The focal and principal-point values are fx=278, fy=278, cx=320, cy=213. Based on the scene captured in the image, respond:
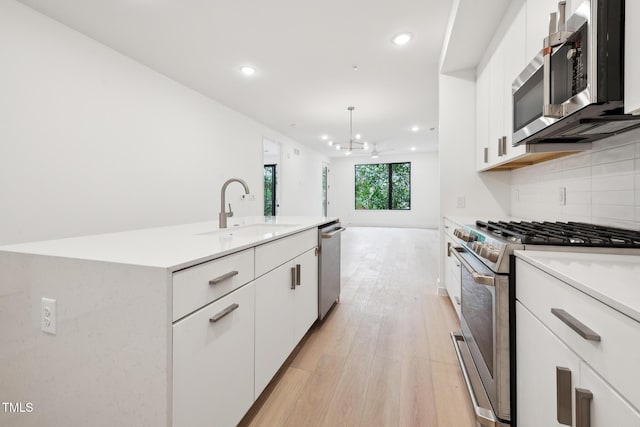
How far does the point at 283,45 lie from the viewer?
281 cm

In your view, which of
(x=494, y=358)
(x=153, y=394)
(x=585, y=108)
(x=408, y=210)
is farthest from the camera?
(x=408, y=210)

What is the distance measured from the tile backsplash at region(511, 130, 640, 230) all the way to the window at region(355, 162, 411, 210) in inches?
297

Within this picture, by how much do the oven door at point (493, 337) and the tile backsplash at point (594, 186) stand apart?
2.44 ft

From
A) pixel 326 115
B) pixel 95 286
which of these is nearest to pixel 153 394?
pixel 95 286

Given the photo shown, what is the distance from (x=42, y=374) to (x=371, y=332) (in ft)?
6.34

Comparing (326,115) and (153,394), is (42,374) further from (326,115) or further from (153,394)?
(326,115)

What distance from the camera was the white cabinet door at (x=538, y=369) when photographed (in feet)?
2.55

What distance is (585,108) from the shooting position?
3.25ft

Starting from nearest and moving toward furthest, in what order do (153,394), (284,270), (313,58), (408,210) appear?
(153,394), (284,270), (313,58), (408,210)

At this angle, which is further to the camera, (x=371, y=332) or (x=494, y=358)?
(x=371, y=332)

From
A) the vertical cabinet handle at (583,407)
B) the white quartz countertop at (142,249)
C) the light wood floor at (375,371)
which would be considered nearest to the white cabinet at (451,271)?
the light wood floor at (375,371)

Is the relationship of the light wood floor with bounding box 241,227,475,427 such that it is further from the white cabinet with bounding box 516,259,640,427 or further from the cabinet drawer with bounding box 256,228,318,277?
the cabinet drawer with bounding box 256,228,318,277

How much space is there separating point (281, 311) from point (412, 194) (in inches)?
345

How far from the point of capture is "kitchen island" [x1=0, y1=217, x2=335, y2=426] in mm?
872
